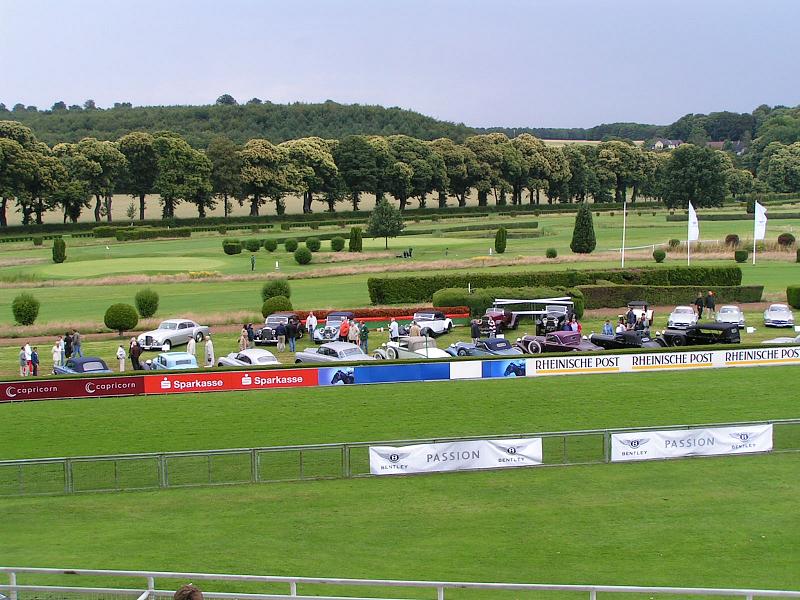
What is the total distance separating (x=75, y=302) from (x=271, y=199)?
7180cm

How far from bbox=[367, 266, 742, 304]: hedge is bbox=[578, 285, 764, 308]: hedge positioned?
105 cm

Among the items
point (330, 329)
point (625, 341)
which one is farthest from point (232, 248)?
point (625, 341)

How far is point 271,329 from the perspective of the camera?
40219 millimetres

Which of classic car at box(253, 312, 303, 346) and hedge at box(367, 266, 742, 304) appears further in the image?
hedge at box(367, 266, 742, 304)

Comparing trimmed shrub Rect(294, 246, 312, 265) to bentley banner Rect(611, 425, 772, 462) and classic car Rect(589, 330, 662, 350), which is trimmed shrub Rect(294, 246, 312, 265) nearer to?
classic car Rect(589, 330, 662, 350)

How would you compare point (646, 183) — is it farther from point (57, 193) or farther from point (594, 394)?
point (594, 394)

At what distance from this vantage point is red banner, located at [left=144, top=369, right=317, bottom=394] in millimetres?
29969

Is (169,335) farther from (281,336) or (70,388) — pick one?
(70,388)

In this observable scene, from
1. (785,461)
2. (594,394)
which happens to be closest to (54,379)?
(594,394)

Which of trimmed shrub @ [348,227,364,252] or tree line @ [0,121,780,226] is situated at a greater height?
tree line @ [0,121,780,226]

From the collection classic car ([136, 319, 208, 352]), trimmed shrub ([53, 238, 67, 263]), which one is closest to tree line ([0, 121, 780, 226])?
trimmed shrub ([53, 238, 67, 263])

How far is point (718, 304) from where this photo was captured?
49.4 metres

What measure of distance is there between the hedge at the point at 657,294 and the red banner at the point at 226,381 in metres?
21.7

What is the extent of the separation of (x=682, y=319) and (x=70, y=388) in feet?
81.8
